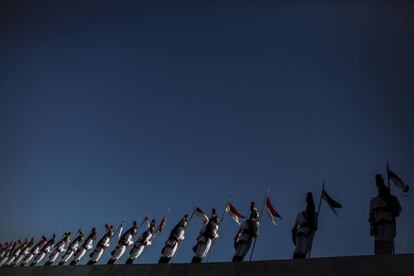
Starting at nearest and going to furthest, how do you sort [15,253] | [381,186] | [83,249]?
[381,186]
[83,249]
[15,253]

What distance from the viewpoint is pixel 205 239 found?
15.0 m

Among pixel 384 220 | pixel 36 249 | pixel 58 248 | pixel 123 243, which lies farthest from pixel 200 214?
pixel 36 249

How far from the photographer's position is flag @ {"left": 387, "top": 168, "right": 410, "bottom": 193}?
38.0 ft

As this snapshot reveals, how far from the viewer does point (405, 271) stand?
829 cm

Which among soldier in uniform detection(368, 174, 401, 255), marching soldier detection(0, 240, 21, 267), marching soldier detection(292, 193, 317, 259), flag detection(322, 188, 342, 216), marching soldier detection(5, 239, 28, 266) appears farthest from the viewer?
marching soldier detection(0, 240, 21, 267)

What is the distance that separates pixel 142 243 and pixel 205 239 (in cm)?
507

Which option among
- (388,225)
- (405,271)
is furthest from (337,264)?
(388,225)

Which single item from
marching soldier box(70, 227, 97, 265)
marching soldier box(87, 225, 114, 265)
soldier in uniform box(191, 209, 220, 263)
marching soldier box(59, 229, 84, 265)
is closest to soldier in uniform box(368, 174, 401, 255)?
soldier in uniform box(191, 209, 220, 263)

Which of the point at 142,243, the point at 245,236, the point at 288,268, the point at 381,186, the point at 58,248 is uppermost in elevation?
the point at 381,186

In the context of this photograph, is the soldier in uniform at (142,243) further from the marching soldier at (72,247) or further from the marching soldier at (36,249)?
the marching soldier at (36,249)

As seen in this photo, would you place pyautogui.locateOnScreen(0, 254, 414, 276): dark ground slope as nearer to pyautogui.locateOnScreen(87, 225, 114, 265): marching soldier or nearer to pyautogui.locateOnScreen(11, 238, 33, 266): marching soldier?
pyautogui.locateOnScreen(87, 225, 114, 265): marching soldier

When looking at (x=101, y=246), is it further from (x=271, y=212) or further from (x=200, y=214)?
(x=271, y=212)

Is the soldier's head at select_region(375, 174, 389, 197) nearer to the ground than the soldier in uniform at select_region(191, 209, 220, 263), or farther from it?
farther from it

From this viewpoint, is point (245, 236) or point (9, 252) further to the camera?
point (9, 252)
